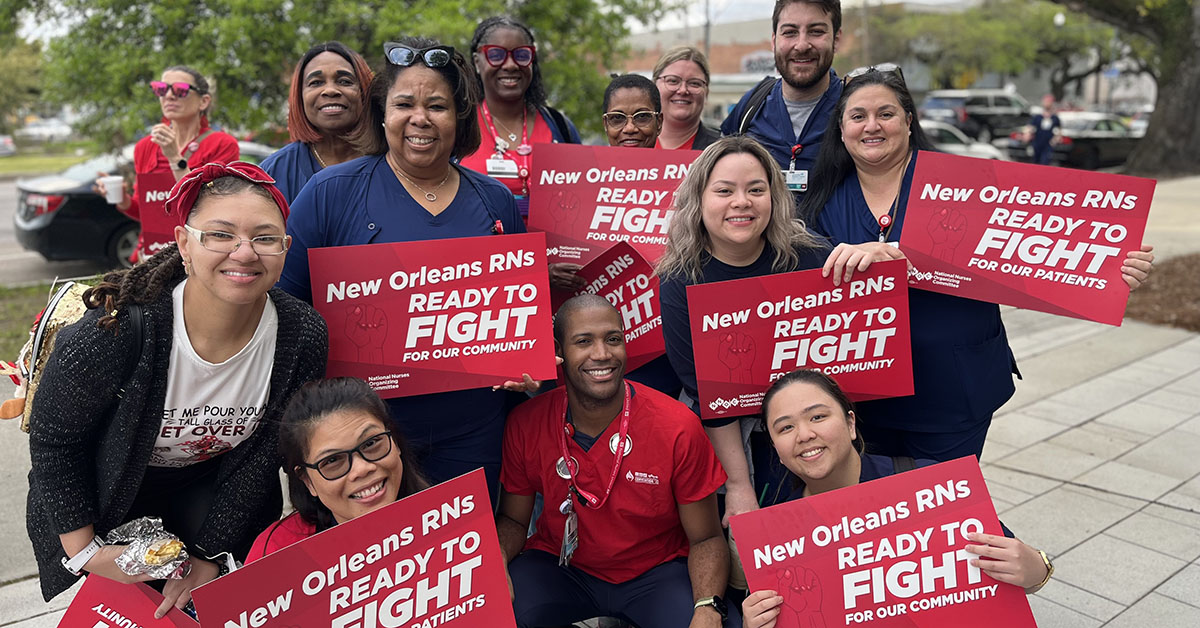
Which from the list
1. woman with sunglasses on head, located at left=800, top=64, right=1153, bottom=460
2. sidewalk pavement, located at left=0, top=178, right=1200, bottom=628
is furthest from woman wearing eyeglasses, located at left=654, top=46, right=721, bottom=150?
sidewalk pavement, located at left=0, top=178, right=1200, bottom=628

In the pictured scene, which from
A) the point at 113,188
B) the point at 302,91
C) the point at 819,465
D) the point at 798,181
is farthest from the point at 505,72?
the point at 113,188

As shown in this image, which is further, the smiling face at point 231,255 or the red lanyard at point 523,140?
the red lanyard at point 523,140

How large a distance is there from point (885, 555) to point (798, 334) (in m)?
0.82

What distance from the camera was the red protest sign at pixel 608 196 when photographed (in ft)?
12.9

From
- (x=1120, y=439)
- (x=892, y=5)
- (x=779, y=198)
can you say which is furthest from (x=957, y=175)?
(x=892, y=5)

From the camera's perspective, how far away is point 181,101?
17.9 feet

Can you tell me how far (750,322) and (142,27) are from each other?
9261 mm

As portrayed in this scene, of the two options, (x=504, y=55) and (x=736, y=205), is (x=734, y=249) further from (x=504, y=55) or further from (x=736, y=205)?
(x=504, y=55)

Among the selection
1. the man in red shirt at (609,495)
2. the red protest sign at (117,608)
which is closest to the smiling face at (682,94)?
the man in red shirt at (609,495)

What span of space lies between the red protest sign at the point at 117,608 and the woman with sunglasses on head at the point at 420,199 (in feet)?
2.92

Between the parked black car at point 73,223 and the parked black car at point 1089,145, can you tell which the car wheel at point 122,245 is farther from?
the parked black car at point 1089,145

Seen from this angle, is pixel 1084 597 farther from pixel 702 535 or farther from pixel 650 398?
pixel 650 398

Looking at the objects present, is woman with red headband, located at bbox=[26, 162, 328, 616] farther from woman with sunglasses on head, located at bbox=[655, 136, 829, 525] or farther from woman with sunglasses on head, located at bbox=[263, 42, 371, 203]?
woman with sunglasses on head, located at bbox=[263, 42, 371, 203]

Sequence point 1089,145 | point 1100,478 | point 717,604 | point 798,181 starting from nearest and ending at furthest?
1. point 717,604
2. point 798,181
3. point 1100,478
4. point 1089,145
